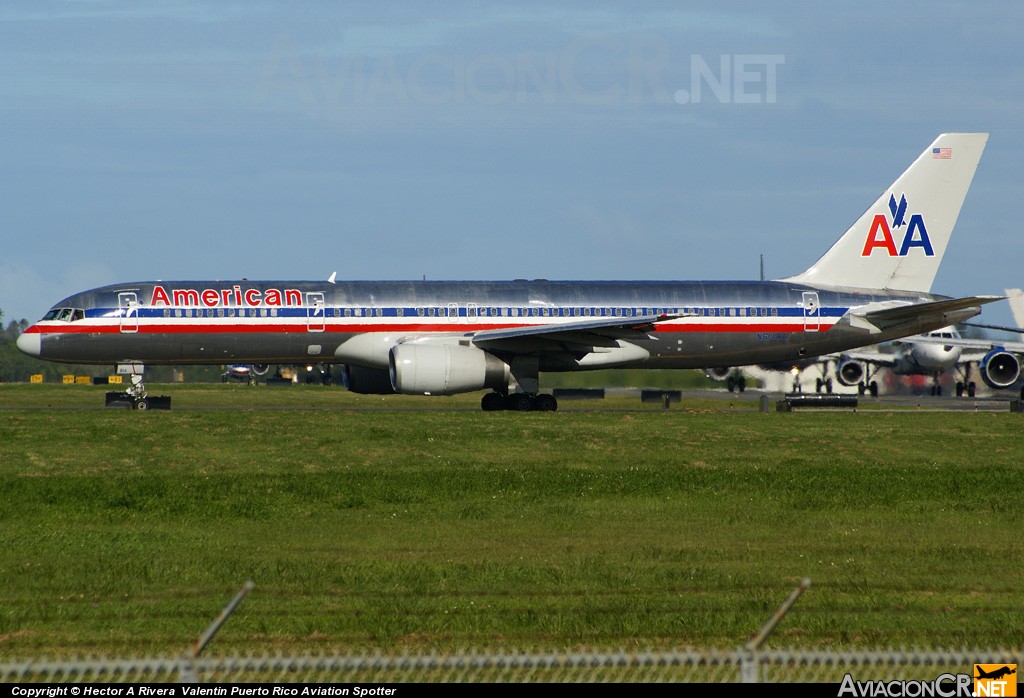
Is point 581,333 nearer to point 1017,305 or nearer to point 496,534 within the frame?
point 496,534

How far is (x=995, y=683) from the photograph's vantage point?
7805mm

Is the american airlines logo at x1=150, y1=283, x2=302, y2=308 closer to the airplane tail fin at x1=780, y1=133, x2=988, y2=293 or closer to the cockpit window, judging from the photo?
the cockpit window

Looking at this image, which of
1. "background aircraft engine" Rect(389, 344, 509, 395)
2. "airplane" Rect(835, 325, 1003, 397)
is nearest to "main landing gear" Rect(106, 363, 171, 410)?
"background aircraft engine" Rect(389, 344, 509, 395)

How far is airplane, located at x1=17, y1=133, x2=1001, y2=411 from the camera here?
129 feet

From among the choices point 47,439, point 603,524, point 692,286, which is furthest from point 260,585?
point 692,286

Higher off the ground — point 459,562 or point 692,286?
point 692,286

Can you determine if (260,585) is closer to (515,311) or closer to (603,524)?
(603,524)

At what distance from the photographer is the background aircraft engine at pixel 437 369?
3722cm

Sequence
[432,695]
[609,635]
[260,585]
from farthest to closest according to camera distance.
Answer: [260,585] < [609,635] < [432,695]

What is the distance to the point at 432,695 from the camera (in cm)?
754

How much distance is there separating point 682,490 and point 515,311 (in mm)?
19448

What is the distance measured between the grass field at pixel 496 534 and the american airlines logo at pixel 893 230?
41.6 feet

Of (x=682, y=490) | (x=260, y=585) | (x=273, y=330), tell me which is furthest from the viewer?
(x=273, y=330)

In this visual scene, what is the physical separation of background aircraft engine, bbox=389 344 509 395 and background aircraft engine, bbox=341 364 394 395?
409cm
